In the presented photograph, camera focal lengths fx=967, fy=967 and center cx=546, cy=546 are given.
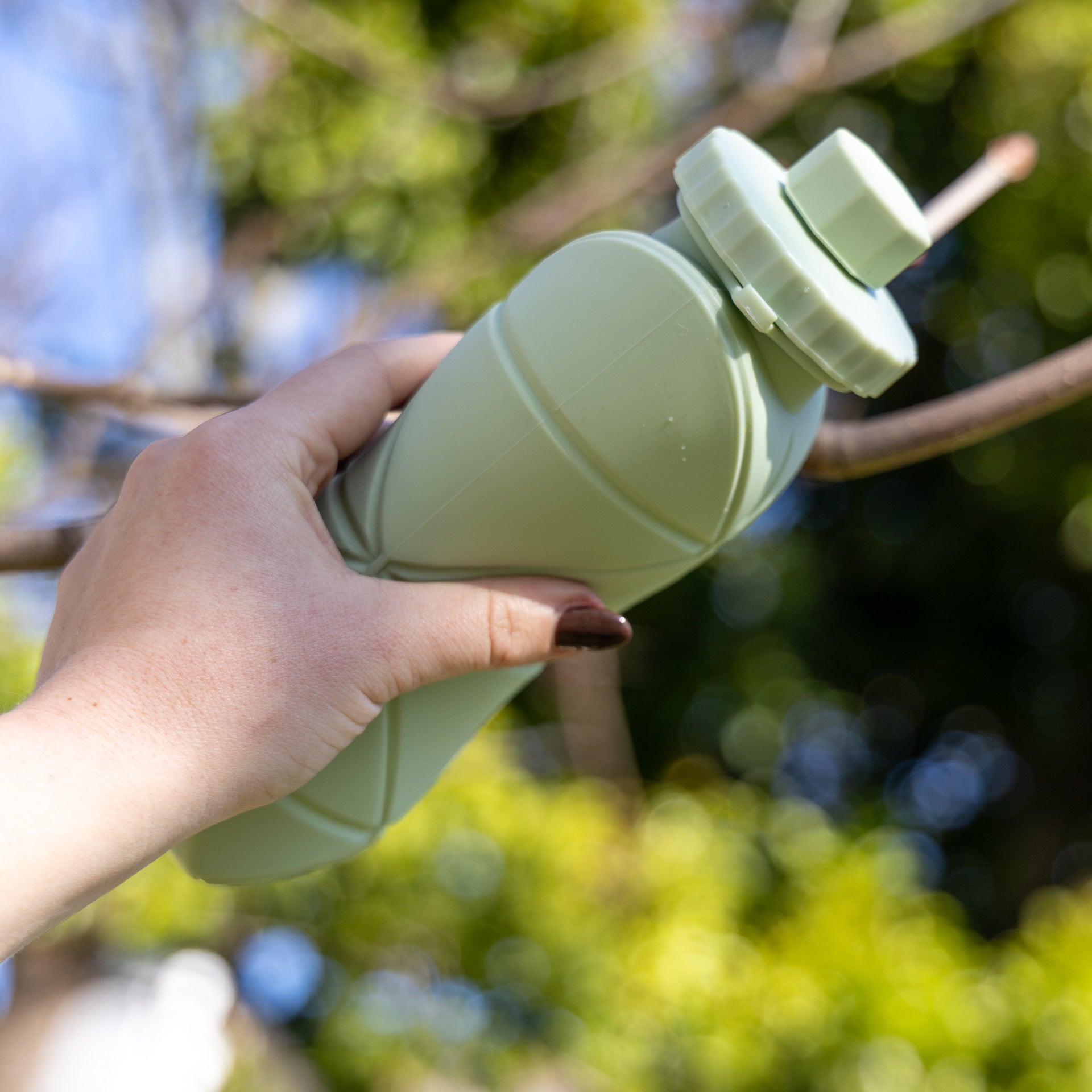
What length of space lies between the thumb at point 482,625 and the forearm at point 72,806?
0.14 meters

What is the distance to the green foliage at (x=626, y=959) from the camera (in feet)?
6.05

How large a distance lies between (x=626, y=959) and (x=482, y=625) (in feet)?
5.67

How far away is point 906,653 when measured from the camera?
3818mm

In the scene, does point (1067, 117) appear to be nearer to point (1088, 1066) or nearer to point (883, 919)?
point (883, 919)

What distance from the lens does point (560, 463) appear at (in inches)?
21.6

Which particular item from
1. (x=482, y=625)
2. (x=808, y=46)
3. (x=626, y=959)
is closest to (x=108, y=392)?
(x=482, y=625)

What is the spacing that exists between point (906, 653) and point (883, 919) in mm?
1846

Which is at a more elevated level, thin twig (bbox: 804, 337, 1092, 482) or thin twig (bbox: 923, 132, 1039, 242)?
thin twig (bbox: 923, 132, 1039, 242)

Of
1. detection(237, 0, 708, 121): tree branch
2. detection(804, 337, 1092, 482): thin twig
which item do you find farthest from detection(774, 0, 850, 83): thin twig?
detection(804, 337, 1092, 482): thin twig

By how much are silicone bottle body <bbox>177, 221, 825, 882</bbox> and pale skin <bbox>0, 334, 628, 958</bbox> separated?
34 millimetres

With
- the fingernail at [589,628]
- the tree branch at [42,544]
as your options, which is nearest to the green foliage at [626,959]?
the tree branch at [42,544]

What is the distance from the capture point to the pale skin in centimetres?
46

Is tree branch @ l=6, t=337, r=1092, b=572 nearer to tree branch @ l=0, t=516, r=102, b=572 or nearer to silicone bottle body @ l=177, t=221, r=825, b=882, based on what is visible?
tree branch @ l=0, t=516, r=102, b=572

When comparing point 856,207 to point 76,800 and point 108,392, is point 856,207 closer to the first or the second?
point 76,800
